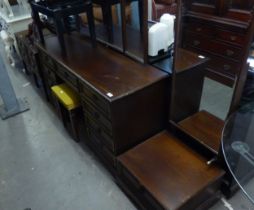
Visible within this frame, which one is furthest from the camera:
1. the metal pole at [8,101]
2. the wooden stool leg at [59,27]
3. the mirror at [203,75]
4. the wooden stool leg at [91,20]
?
the metal pole at [8,101]

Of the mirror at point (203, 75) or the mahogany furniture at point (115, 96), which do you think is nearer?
the mahogany furniture at point (115, 96)

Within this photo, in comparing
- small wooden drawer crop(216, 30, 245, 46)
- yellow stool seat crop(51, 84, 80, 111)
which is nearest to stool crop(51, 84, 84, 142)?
yellow stool seat crop(51, 84, 80, 111)

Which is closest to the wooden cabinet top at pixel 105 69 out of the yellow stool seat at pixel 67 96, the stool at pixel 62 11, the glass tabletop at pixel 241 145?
the stool at pixel 62 11

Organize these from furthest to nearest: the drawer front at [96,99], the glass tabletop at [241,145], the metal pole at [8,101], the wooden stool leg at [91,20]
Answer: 1. the metal pole at [8,101]
2. the wooden stool leg at [91,20]
3. the drawer front at [96,99]
4. the glass tabletop at [241,145]

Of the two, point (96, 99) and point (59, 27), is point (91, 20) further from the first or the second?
point (96, 99)

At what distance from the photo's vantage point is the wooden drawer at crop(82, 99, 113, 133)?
135cm

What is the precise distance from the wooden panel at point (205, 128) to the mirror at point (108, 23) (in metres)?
0.71

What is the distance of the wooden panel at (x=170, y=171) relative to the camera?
117 centimetres

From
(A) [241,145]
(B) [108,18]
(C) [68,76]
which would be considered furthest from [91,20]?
(A) [241,145]

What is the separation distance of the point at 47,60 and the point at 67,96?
1.34ft

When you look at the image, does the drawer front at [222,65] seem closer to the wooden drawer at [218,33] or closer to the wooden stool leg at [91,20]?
the wooden drawer at [218,33]

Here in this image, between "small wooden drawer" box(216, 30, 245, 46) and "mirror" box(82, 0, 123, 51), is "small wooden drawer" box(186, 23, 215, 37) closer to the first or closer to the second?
"small wooden drawer" box(216, 30, 245, 46)

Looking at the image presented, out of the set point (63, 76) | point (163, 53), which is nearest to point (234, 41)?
point (163, 53)

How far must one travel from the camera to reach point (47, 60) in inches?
76.1
